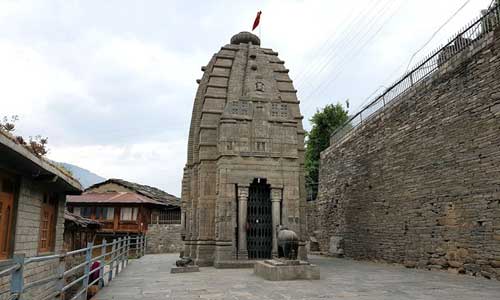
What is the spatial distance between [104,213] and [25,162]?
21627 millimetres

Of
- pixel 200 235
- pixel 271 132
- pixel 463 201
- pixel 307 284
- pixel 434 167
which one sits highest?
pixel 271 132

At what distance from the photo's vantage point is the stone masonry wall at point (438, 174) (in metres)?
9.58

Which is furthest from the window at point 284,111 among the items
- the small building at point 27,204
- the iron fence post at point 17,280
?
the iron fence post at point 17,280

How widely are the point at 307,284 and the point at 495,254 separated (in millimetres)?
4597

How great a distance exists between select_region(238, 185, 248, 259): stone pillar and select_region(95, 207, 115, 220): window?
54.7 feet

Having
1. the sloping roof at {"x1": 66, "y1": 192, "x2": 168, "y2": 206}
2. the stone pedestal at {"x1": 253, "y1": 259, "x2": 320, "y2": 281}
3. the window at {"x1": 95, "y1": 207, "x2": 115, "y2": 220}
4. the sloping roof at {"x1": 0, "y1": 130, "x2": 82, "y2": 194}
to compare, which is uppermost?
the sloping roof at {"x1": 66, "y1": 192, "x2": 168, "y2": 206}

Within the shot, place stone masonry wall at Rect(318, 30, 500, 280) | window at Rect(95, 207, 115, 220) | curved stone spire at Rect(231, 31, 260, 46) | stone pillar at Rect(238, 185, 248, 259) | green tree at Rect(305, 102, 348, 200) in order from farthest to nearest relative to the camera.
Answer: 1. green tree at Rect(305, 102, 348, 200)
2. window at Rect(95, 207, 115, 220)
3. curved stone spire at Rect(231, 31, 260, 46)
4. stone pillar at Rect(238, 185, 248, 259)
5. stone masonry wall at Rect(318, 30, 500, 280)

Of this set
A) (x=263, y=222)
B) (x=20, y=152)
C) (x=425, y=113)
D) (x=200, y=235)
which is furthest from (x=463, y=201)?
(x=20, y=152)

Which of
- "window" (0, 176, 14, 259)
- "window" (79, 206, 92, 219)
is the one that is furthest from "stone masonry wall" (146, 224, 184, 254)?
"window" (0, 176, 14, 259)

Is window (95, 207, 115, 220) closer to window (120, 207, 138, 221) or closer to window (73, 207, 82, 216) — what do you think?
window (120, 207, 138, 221)

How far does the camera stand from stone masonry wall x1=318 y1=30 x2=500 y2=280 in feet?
31.4

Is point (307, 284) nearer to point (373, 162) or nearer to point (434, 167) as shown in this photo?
point (434, 167)

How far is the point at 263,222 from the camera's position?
13.7 meters

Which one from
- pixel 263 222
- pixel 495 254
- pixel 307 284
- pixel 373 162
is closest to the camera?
pixel 307 284
